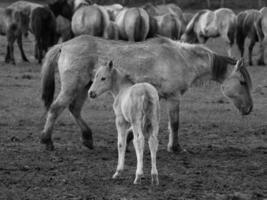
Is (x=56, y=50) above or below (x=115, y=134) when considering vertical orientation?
above

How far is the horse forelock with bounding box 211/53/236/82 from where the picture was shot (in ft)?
36.2

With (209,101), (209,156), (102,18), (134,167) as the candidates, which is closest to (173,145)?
(209,156)

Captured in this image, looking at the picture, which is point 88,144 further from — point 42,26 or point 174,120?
point 42,26

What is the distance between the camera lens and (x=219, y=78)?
438 inches

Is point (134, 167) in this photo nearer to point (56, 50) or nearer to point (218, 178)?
point (218, 178)

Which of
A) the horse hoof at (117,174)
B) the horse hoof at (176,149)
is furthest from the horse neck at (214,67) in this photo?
the horse hoof at (117,174)

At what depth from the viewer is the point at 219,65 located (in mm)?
11031

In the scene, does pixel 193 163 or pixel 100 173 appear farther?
pixel 193 163

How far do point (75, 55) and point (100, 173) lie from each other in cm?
225

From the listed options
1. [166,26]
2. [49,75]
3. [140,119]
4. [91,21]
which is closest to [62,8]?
[91,21]

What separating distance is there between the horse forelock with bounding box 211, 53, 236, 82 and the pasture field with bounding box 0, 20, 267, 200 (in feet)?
0.97

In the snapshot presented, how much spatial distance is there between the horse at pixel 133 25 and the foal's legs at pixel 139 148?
51.4 feet

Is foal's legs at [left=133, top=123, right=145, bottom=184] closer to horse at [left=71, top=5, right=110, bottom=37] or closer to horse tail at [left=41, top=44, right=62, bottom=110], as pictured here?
horse tail at [left=41, top=44, right=62, bottom=110]

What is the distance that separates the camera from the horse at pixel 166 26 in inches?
981
